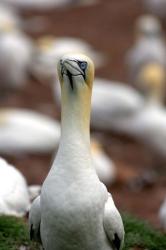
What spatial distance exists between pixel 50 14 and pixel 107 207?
86.4 feet

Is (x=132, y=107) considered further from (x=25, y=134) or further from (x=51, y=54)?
(x=51, y=54)

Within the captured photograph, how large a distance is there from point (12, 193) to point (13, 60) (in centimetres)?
1570

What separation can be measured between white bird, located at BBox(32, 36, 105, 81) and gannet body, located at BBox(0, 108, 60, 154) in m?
6.90

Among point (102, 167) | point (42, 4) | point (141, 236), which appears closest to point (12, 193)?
point (141, 236)

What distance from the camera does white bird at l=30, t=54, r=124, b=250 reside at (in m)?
7.10

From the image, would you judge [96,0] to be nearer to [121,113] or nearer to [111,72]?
[111,72]

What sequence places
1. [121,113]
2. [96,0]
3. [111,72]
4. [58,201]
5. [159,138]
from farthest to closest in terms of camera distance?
[96,0]
[111,72]
[121,113]
[159,138]
[58,201]

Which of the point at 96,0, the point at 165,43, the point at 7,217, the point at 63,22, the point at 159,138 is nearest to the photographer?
the point at 7,217

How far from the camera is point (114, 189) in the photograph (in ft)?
60.4

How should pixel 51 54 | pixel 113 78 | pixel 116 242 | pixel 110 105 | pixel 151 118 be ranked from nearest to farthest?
pixel 116 242 < pixel 151 118 < pixel 110 105 < pixel 51 54 < pixel 113 78

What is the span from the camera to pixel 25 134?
18609 mm

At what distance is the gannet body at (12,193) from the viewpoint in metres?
9.11

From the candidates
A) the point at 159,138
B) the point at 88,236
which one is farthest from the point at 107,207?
the point at 159,138

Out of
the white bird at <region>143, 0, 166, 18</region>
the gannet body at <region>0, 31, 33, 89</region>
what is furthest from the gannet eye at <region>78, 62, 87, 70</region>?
the white bird at <region>143, 0, 166, 18</region>
